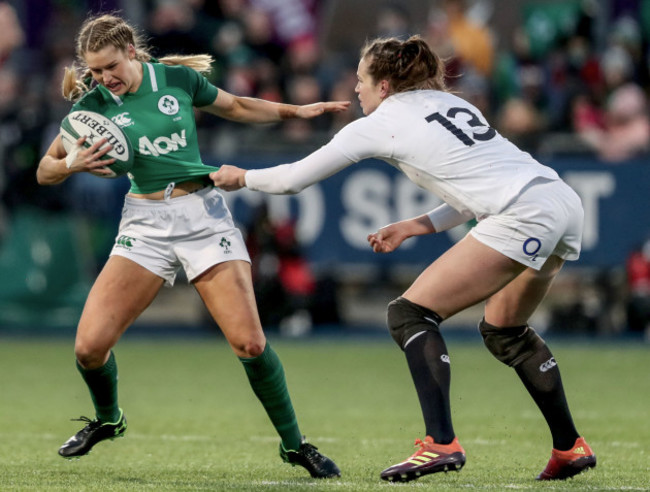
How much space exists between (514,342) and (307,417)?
9.74 ft

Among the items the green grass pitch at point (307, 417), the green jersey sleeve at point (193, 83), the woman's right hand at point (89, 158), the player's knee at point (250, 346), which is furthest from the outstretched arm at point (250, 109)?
the green grass pitch at point (307, 417)

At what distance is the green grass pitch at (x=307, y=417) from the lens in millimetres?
5949

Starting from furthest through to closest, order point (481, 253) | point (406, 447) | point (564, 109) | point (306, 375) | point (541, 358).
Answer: point (564, 109) < point (306, 375) < point (406, 447) < point (541, 358) < point (481, 253)

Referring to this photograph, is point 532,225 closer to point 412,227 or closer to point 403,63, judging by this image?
point 412,227

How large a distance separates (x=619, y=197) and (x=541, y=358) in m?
8.06

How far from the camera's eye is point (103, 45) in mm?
5875

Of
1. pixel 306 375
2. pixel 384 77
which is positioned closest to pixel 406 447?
pixel 384 77

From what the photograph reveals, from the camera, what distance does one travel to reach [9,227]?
1432 centimetres

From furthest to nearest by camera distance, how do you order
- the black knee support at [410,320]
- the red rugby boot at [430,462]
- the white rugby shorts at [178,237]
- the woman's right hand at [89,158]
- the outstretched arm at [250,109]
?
the outstretched arm at [250,109], the white rugby shorts at [178,237], the woman's right hand at [89,158], the black knee support at [410,320], the red rugby boot at [430,462]

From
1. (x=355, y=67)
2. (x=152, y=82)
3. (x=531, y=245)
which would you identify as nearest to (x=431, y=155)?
(x=531, y=245)

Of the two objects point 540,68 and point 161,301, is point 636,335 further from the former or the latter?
point 161,301

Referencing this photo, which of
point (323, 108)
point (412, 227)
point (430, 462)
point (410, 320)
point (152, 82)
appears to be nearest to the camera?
point (430, 462)

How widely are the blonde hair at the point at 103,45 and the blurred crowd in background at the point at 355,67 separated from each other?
6.68m

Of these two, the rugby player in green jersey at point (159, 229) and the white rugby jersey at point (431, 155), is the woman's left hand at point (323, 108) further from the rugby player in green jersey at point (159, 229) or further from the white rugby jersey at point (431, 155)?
the white rugby jersey at point (431, 155)
